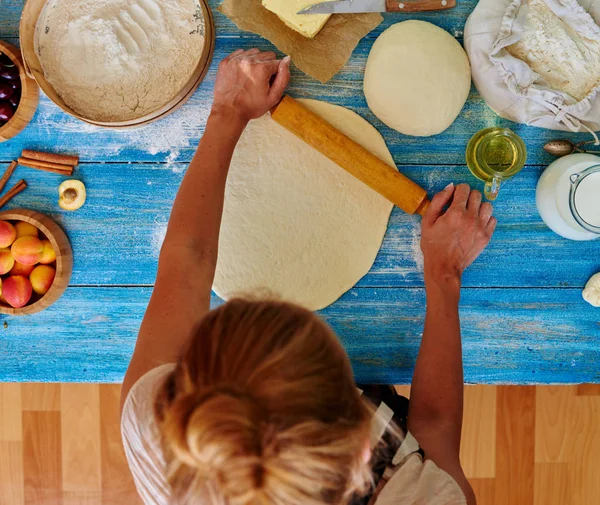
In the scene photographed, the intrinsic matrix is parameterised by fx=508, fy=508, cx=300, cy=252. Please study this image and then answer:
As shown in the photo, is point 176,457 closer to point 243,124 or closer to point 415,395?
point 415,395

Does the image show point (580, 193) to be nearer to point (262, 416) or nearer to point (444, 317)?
point (444, 317)

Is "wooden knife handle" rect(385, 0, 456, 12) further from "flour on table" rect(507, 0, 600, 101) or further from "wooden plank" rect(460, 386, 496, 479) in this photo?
"wooden plank" rect(460, 386, 496, 479)

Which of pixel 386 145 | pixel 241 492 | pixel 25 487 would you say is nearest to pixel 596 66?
pixel 386 145

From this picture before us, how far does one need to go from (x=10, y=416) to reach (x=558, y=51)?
5.58 ft

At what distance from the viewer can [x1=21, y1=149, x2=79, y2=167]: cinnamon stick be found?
104 centimetres

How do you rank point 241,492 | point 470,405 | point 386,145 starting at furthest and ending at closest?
point 470,405, point 386,145, point 241,492

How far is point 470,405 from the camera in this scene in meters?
1.47

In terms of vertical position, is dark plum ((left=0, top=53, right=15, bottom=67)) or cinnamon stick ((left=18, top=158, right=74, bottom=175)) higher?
dark plum ((left=0, top=53, right=15, bottom=67))

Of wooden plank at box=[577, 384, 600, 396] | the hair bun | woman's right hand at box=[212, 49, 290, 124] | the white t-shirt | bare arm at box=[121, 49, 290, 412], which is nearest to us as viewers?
the hair bun

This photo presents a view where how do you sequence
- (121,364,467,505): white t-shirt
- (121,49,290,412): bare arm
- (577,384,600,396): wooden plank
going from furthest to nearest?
(577,384,600,396): wooden plank, (121,49,290,412): bare arm, (121,364,467,505): white t-shirt

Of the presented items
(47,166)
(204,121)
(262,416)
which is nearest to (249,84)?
(204,121)

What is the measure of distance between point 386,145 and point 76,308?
729 millimetres

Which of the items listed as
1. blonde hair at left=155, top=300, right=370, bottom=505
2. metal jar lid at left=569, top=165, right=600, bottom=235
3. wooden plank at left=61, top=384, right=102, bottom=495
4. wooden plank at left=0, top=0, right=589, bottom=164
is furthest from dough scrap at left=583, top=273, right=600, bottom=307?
wooden plank at left=61, top=384, right=102, bottom=495

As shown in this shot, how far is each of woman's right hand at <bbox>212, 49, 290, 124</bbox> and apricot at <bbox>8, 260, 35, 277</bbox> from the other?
1.60ft
